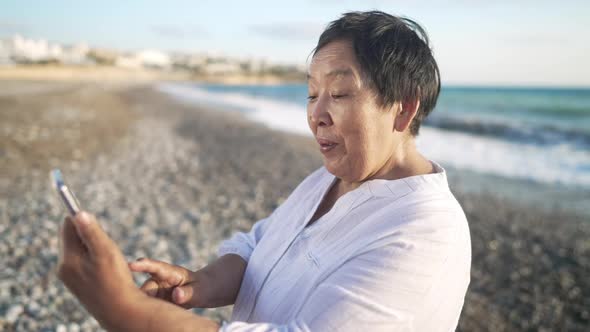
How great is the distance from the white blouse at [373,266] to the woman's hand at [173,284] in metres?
0.21

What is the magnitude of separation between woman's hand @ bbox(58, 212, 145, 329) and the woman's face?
805 millimetres

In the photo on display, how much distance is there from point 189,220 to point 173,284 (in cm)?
467

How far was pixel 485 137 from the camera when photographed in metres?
19.1

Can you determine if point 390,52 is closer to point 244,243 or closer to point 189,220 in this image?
point 244,243

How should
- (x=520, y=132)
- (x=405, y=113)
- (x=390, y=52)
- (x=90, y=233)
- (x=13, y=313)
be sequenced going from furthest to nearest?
(x=520, y=132) < (x=13, y=313) < (x=405, y=113) < (x=390, y=52) < (x=90, y=233)

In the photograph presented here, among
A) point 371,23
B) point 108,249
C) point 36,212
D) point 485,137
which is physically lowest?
point 485,137

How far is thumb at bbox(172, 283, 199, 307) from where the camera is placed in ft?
5.07

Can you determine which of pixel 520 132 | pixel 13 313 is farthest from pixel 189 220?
pixel 520 132

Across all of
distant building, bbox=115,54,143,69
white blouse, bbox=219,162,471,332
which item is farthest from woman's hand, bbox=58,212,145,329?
distant building, bbox=115,54,143,69

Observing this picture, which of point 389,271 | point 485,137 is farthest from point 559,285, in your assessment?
point 485,137

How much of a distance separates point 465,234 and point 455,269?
0.13 meters

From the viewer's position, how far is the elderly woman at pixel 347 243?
3.43 ft

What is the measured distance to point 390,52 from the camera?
140 cm

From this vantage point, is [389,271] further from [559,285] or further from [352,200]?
[559,285]
